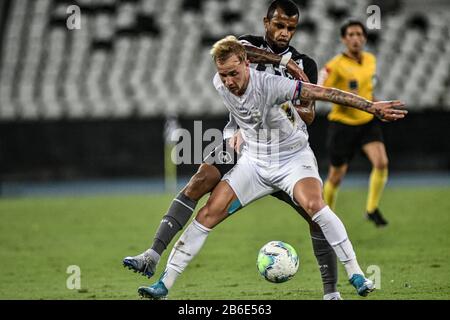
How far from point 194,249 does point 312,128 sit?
1152cm

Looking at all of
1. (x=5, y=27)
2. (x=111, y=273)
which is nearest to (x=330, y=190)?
(x=111, y=273)

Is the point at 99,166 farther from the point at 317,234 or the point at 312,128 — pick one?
the point at 317,234

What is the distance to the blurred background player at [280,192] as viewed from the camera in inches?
259

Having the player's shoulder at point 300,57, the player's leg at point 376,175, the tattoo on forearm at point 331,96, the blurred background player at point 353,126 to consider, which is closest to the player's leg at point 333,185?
the blurred background player at point 353,126

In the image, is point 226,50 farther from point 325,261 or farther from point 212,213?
point 325,261

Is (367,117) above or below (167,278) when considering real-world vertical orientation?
above

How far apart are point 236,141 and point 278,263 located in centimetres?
97

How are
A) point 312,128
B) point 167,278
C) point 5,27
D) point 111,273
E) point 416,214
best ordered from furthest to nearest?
point 5,27 → point 312,128 → point 416,214 → point 111,273 → point 167,278

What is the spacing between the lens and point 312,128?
17.8 metres

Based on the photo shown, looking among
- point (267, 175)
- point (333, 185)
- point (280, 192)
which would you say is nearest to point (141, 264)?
point (267, 175)

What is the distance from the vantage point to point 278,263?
261 inches

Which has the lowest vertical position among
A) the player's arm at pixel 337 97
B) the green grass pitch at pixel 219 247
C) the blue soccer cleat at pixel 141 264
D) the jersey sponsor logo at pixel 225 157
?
the green grass pitch at pixel 219 247

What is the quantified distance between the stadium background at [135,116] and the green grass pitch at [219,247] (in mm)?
48

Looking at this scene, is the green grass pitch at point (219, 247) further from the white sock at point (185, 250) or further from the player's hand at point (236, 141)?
the player's hand at point (236, 141)
